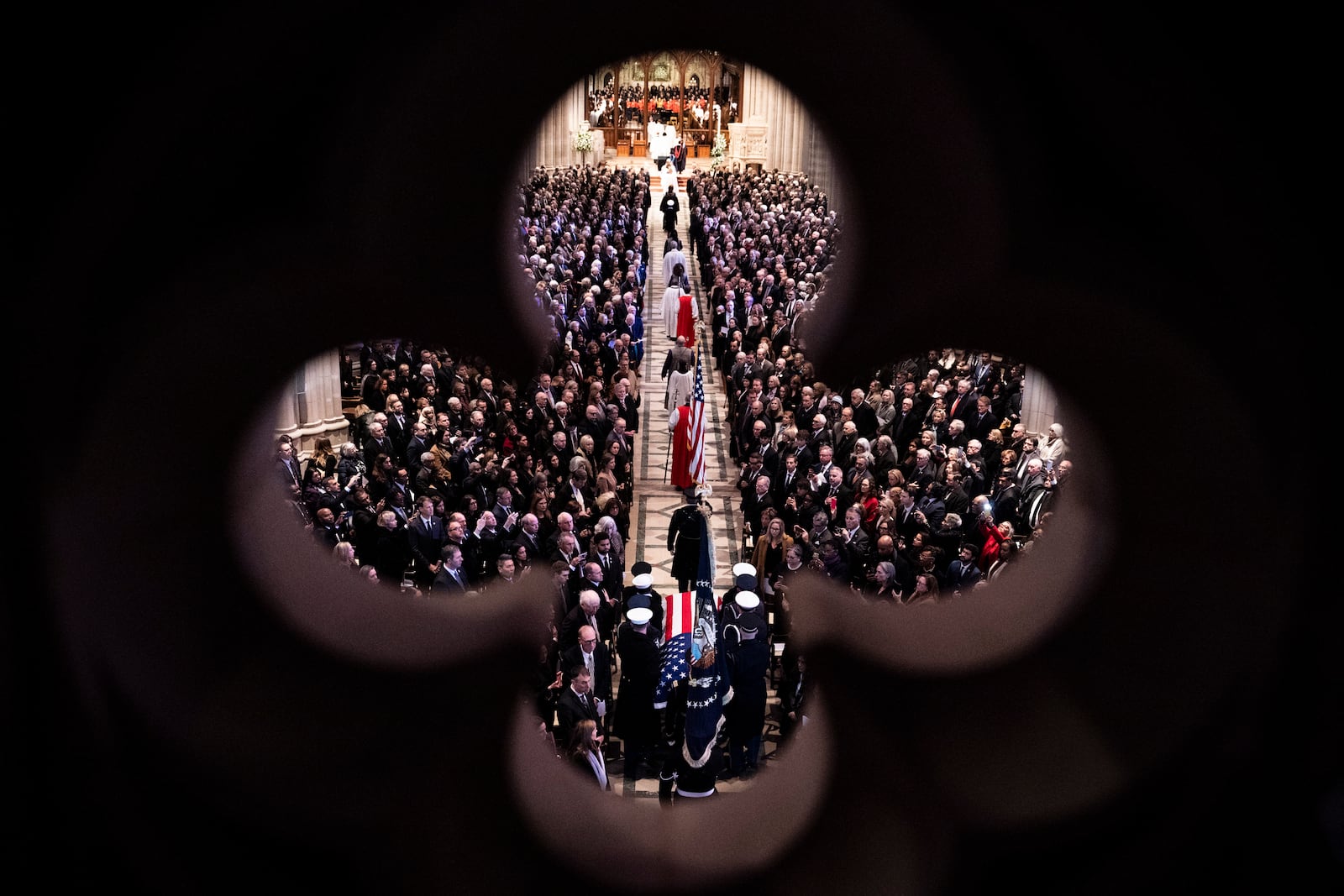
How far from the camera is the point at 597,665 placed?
12.5 meters

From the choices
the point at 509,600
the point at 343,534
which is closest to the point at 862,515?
the point at 343,534

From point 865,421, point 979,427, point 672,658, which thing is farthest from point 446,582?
point 979,427

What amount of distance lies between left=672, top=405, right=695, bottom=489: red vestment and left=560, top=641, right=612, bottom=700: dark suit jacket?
7.68 m

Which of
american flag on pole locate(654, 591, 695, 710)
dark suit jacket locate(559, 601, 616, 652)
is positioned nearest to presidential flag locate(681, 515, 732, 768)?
american flag on pole locate(654, 591, 695, 710)

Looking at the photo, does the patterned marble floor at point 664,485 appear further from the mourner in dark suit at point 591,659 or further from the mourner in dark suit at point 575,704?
the mourner in dark suit at point 575,704

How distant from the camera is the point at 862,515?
51.5 feet

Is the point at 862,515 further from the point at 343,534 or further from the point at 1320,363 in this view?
the point at 1320,363

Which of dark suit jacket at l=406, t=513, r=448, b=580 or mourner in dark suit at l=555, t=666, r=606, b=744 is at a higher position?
dark suit jacket at l=406, t=513, r=448, b=580

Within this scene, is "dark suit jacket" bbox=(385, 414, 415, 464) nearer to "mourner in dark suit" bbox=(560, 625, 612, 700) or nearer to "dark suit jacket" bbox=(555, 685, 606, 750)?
"mourner in dark suit" bbox=(560, 625, 612, 700)

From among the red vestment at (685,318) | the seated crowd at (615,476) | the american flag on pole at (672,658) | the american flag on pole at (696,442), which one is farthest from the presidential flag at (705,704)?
the red vestment at (685,318)

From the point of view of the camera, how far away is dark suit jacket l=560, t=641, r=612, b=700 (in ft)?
39.4

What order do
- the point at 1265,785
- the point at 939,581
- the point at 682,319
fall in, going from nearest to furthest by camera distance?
the point at 1265,785 < the point at 939,581 < the point at 682,319

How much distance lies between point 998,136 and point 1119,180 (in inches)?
16.9

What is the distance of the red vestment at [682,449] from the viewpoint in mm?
20281
